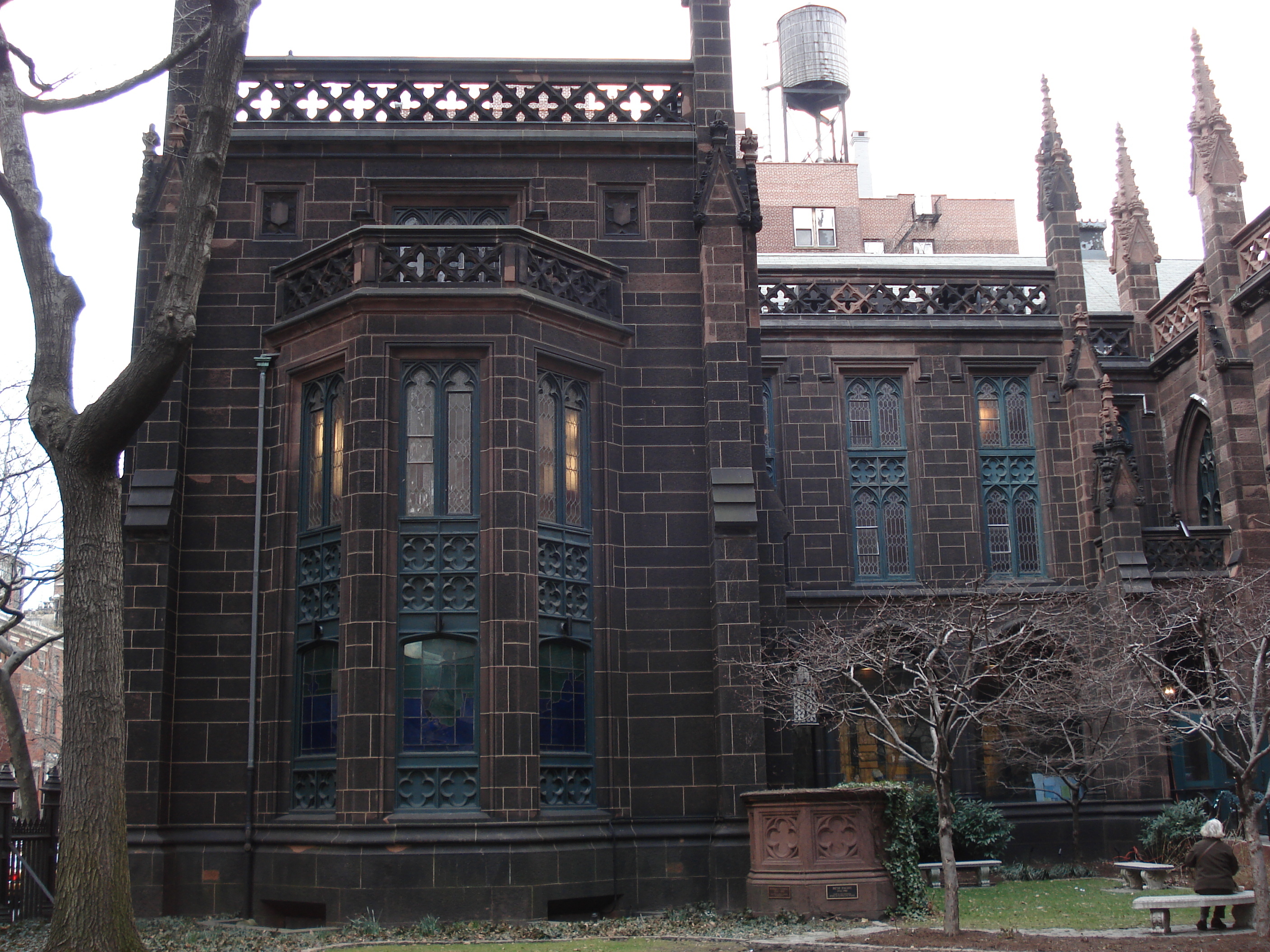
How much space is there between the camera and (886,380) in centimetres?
2689

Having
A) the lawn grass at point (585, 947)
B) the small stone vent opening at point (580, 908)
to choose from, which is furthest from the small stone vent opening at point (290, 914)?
the small stone vent opening at point (580, 908)

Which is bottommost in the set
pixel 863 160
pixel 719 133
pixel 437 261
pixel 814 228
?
pixel 437 261

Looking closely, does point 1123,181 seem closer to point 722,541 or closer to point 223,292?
point 722,541

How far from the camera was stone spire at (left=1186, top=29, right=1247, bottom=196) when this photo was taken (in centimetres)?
2723

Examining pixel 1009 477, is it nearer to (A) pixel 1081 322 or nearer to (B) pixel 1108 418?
(B) pixel 1108 418

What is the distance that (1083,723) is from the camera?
78.5 feet

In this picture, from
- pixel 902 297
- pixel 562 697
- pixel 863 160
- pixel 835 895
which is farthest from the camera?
pixel 863 160

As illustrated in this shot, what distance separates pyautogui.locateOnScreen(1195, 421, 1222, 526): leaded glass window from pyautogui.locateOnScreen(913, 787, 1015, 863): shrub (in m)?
9.30

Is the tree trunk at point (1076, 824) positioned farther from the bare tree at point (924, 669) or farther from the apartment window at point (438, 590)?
the apartment window at point (438, 590)

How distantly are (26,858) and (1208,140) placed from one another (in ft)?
85.7

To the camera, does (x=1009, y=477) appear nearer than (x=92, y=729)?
No

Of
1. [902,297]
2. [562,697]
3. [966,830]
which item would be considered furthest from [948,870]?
[902,297]

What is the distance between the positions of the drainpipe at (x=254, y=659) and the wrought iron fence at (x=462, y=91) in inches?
173

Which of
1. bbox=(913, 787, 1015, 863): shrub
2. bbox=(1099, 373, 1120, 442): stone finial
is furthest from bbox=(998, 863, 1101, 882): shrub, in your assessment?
bbox=(1099, 373, 1120, 442): stone finial
